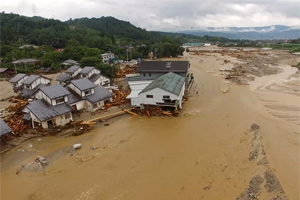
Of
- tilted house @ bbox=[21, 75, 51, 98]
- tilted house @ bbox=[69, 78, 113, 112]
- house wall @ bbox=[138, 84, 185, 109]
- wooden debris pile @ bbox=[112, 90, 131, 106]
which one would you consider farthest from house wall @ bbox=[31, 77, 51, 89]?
house wall @ bbox=[138, 84, 185, 109]

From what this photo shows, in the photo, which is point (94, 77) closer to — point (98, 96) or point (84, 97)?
point (98, 96)

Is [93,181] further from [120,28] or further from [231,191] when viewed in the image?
[120,28]

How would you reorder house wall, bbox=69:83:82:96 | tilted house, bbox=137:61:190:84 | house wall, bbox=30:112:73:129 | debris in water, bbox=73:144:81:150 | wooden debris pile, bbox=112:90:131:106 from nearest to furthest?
debris in water, bbox=73:144:81:150
house wall, bbox=30:112:73:129
house wall, bbox=69:83:82:96
wooden debris pile, bbox=112:90:131:106
tilted house, bbox=137:61:190:84

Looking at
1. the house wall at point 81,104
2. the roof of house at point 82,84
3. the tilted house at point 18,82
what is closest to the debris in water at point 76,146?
the house wall at point 81,104

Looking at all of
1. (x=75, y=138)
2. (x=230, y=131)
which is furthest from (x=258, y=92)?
(x=75, y=138)

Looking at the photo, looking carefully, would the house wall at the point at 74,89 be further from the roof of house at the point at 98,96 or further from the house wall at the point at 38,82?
the house wall at the point at 38,82

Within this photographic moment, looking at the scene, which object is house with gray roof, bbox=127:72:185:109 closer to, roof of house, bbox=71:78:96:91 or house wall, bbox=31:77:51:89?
roof of house, bbox=71:78:96:91
